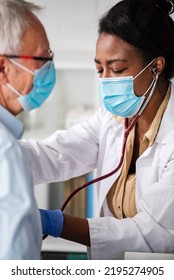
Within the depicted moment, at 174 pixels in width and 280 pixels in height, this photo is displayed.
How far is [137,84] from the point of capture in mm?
1256

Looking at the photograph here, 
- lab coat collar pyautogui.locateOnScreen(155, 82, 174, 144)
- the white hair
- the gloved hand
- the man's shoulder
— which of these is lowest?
the gloved hand

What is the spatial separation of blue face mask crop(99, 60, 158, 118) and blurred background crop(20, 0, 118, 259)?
0.27 m

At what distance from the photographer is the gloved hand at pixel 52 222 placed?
1.10 meters

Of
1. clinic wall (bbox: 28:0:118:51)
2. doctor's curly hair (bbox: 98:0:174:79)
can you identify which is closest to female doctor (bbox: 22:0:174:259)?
doctor's curly hair (bbox: 98:0:174:79)

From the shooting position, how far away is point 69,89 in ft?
6.77

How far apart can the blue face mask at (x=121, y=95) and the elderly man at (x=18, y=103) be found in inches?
8.1

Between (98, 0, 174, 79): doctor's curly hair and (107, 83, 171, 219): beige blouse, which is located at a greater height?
(98, 0, 174, 79): doctor's curly hair

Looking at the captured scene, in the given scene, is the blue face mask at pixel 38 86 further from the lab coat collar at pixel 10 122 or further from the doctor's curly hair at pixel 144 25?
the doctor's curly hair at pixel 144 25

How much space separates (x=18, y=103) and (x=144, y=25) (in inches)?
17.8

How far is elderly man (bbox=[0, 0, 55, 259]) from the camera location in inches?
32.9

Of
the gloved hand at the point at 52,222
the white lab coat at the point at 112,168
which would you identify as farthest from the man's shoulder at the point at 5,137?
the white lab coat at the point at 112,168

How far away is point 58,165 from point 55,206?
555mm

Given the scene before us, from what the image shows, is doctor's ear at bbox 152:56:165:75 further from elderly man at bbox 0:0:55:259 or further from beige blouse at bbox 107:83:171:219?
elderly man at bbox 0:0:55:259

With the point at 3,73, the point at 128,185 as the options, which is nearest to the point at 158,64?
the point at 128,185
